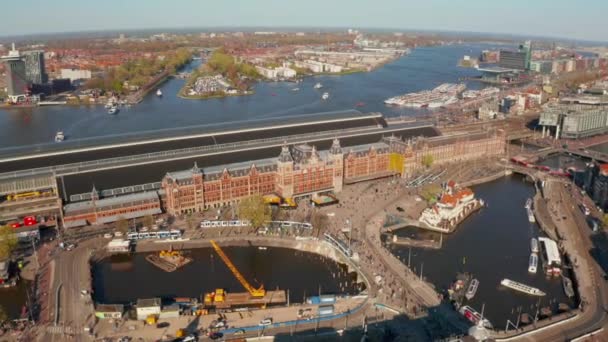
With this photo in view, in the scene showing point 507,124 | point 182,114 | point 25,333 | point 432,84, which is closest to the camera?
point 25,333

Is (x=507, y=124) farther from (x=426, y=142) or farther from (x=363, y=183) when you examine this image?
(x=363, y=183)

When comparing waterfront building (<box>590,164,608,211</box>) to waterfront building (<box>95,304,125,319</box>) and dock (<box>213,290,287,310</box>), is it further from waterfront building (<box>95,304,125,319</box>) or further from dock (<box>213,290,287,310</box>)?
waterfront building (<box>95,304,125,319</box>)

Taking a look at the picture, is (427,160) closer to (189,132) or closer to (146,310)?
(189,132)

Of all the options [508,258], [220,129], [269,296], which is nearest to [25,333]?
[269,296]

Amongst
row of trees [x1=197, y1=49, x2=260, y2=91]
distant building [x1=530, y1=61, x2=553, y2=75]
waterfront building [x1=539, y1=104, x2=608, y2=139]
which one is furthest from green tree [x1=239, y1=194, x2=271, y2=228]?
distant building [x1=530, y1=61, x2=553, y2=75]

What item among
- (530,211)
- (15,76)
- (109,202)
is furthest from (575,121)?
(15,76)

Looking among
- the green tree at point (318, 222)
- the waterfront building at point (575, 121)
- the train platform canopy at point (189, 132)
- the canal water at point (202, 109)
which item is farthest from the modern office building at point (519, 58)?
the green tree at point (318, 222)
